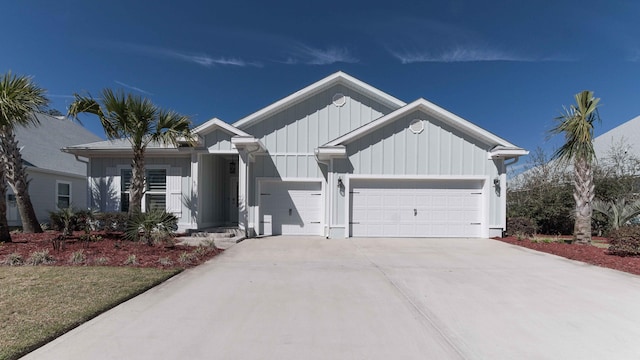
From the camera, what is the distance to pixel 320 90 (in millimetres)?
14234

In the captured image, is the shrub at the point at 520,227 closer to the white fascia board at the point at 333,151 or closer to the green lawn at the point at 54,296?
the white fascia board at the point at 333,151

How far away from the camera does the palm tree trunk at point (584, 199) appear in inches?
410

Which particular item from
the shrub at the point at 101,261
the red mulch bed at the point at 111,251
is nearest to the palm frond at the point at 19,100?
the red mulch bed at the point at 111,251

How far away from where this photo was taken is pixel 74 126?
75.0ft

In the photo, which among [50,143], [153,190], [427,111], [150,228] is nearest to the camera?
[150,228]

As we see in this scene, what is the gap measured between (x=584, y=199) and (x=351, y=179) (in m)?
7.59

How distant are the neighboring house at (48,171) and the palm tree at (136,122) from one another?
6.44 meters

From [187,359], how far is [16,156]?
12.8m

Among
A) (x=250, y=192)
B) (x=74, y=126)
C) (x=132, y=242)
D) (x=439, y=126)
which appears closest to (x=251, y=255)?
(x=132, y=242)

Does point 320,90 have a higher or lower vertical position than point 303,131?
higher

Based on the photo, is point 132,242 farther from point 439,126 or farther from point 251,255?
point 439,126

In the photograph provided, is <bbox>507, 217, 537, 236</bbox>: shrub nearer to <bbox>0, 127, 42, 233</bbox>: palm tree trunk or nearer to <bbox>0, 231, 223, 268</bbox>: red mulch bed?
<bbox>0, 231, 223, 268</bbox>: red mulch bed

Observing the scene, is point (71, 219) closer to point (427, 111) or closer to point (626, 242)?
point (427, 111)

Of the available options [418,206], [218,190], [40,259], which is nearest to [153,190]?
[218,190]
